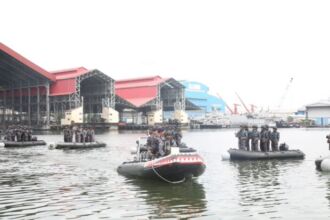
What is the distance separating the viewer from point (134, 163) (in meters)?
20.4

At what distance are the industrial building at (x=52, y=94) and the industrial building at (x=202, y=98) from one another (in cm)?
7223

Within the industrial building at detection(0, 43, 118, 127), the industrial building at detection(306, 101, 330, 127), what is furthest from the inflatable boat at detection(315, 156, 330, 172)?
the industrial building at detection(306, 101, 330, 127)

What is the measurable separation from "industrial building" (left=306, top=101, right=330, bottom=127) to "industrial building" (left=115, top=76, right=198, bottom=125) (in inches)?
1773

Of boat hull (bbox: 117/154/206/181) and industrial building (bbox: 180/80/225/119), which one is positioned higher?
industrial building (bbox: 180/80/225/119)

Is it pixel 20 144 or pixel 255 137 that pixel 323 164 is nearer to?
pixel 255 137

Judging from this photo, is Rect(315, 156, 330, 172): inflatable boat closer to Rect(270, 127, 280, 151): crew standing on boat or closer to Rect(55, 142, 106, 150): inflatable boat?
Rect(270, 127, 280, 151): crew standing on boat

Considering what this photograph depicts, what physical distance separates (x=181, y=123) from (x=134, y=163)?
90.9 m

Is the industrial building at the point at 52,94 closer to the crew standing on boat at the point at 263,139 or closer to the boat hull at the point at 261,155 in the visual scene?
the boat hull at the point at 261,155

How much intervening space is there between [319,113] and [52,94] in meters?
81.9

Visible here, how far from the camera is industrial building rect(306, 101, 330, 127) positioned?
5507 inches

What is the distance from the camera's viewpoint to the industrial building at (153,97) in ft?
340

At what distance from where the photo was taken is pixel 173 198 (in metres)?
15.9

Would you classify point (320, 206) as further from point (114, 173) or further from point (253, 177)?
point (114, 173)

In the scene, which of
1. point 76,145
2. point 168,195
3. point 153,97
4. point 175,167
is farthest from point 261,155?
point 153,97
